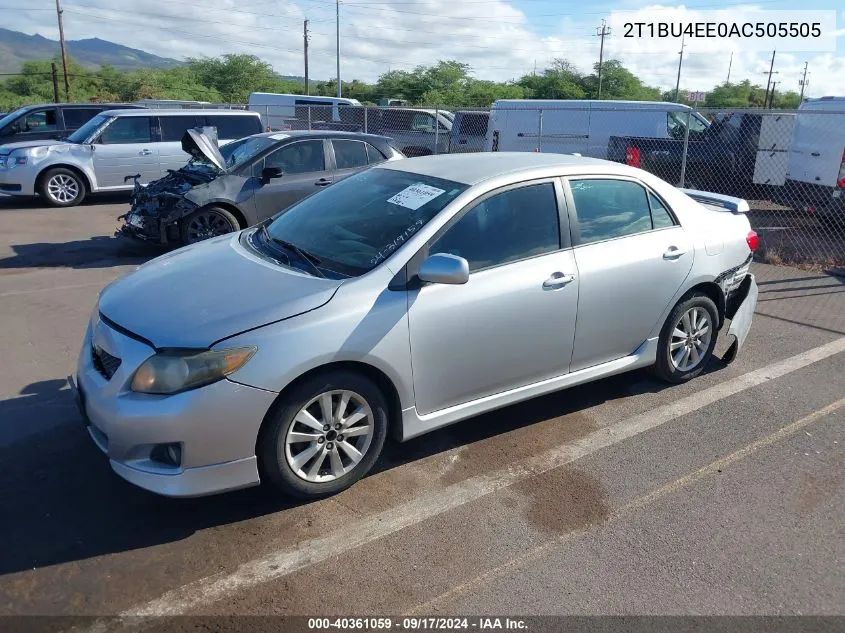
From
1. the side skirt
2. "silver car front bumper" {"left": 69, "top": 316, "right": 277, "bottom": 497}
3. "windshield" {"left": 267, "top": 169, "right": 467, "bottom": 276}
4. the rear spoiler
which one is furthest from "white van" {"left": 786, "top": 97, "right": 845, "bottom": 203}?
"silver car front bumper" {"left": 69, "top": 316, "right": 277, "bottom": 497}

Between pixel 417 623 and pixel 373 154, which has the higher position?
pixel 373 154

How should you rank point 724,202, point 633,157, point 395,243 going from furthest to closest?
point 633,157, point 724,202, point 395,243

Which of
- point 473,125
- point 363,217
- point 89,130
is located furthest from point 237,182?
point 473,125

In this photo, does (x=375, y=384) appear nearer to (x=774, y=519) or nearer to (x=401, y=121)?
(x=774, y=519)

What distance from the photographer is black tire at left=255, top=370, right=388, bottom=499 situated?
3.32 meters

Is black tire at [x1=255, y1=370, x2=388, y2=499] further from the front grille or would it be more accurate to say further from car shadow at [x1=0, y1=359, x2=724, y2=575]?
the front grille

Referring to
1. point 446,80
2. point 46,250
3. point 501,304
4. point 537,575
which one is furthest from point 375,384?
point 446,80

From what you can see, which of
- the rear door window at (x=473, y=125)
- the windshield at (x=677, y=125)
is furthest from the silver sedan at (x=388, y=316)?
the rear door window at (x=473, y=125)

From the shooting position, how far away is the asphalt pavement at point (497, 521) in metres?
2.94

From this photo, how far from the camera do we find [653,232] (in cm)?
474

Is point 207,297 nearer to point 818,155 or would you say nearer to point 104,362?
point 104,362

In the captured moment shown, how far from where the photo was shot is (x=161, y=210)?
8.45 m

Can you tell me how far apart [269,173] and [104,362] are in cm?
554

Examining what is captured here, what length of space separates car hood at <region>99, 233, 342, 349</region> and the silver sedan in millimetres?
12
